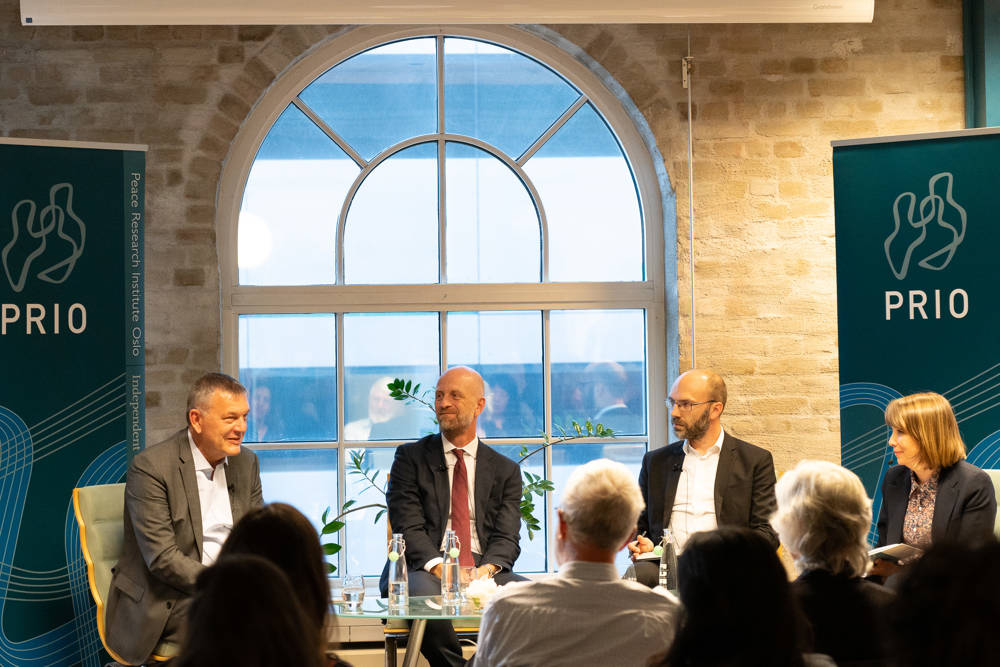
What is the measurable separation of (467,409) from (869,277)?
1.87 m

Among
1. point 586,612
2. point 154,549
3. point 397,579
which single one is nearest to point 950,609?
point 586,612

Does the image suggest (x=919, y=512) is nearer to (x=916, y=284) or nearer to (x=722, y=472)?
(x=722, y=472)

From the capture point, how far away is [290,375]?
18.6 feet

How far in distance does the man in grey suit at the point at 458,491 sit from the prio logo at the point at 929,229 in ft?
6.37

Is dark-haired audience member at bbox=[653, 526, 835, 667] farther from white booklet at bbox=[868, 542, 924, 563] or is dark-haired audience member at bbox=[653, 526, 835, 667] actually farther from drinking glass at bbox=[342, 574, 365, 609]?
white booklet at bbox=[868, 542, 924, 563]

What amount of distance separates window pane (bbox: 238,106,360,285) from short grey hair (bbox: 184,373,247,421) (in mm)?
1703

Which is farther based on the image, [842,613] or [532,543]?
[532,543]

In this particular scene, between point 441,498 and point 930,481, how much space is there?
6.62ft

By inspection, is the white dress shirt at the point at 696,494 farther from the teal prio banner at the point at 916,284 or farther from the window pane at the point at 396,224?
the window pane at the point at 396,224

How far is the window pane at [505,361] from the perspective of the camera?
5750mm

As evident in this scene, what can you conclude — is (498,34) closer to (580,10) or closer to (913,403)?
(580,10)

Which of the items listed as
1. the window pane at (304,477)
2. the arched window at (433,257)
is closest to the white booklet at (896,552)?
the arched window at (433,257)

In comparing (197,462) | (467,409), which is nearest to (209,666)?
(197,462)

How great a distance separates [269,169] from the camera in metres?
5.67
